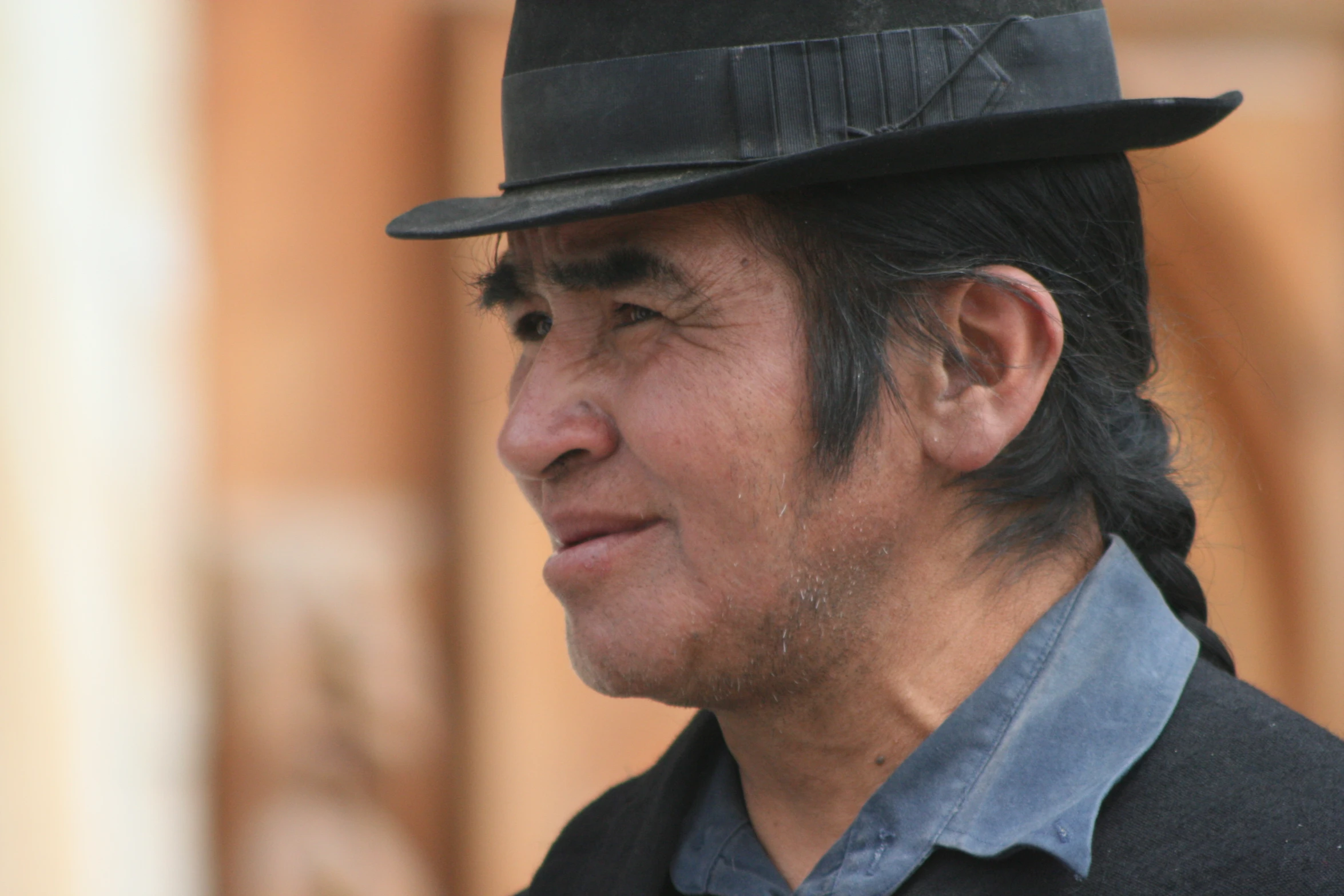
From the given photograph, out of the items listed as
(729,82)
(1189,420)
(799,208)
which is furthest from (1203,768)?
(1189,420)

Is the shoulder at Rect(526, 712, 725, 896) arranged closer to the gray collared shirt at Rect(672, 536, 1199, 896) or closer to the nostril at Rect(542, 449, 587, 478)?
the gray collared shirt at Rect(672, 536, 1199, 896)

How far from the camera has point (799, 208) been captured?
6.08 ft

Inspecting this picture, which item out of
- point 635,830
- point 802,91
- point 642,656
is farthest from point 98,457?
point 802,91

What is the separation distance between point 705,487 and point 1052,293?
615 millimetres

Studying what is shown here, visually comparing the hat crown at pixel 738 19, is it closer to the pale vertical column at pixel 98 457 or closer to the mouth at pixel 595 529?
the mouth at pixel 595 529

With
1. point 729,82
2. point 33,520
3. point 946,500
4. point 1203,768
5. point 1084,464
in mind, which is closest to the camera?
point 1203,768

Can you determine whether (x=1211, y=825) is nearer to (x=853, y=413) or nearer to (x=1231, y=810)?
(x=1231, y=810)

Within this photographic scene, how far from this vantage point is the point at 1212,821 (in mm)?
1594

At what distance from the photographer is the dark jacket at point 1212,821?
155cm

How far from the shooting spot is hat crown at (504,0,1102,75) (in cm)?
178

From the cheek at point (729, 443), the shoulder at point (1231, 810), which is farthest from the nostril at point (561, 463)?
the shoulder at point (1231, 810)

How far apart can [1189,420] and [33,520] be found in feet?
11.8

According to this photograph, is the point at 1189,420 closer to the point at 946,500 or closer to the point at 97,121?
the point at 946,500

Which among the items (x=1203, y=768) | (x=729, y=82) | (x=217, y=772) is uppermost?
(x=729, y=82)
